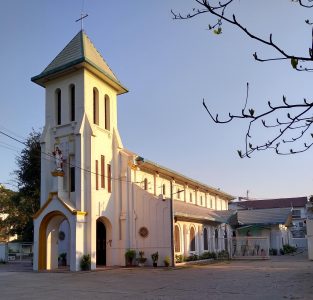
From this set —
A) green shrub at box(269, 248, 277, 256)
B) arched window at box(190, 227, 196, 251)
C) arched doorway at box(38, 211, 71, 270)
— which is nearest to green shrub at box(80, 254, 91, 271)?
arched doorway at box(38, 211, 71, 270)

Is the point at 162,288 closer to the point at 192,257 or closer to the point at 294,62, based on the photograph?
the point at 294,62

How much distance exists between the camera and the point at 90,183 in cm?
2697

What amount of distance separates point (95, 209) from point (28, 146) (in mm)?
14383

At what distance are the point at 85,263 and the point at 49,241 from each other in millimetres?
3594

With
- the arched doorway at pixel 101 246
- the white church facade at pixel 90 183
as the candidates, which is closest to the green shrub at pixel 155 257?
the white church facade at pixel 90 183

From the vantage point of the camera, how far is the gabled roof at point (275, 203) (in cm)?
8038

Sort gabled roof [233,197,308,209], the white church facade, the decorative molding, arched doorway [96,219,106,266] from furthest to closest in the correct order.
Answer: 1. gabled roof [233,197,308,209]
2. arched doorway [96,219,106,266]
3. the decorative molding
4. the white church facade

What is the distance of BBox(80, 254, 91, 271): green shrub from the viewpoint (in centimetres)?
2533

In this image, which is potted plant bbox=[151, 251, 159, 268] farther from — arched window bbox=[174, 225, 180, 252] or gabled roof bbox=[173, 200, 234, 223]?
gabled roof bbox=[173, 200, 234, 223]

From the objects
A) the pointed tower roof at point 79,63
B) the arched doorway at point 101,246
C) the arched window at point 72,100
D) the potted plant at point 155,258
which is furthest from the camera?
the arched doorway at point 101,246

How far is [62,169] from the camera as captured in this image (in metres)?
27.9

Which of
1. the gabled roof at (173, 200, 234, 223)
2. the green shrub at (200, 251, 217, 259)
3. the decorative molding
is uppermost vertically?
the gabled roof at (173, 200, 234, 223)

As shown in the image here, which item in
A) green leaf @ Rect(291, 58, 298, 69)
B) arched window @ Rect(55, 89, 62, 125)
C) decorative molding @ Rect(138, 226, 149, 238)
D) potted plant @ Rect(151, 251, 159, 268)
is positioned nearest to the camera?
green leaf @ Rect(291, 58, 298, 69)

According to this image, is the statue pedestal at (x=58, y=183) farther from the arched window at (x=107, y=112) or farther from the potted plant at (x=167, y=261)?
the potted plant at (x=167, y=261)
